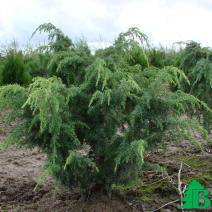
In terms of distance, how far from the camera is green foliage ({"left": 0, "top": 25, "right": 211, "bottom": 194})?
8.74ft

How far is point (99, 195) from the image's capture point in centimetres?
330

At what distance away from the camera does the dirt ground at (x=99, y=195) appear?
3.41m

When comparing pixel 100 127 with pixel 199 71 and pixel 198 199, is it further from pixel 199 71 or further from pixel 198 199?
pixel 199 71

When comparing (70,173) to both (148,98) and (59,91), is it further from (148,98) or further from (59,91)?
(148,98)

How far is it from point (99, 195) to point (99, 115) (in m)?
0.95

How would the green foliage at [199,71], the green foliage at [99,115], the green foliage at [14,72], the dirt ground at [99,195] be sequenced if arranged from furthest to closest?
the green foliage at [14,72]
the green foliage at [199,71]
the dirt ground at [99,195]
the green foliage at [99,115]

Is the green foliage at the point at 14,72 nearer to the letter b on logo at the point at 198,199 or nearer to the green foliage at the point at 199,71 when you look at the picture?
the green foliage at the point at 199,71

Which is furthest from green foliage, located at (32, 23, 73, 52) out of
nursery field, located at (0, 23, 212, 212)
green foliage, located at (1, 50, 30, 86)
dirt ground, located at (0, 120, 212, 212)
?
green foliage, located at (1, 50, 30, 86)

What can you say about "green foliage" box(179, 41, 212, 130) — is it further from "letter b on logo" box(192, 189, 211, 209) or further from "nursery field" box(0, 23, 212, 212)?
"letter b on logo" box(192, 189, 211, 209)

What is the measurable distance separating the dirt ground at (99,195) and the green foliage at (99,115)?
1.01ft

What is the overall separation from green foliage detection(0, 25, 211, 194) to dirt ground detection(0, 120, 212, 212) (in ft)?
1.01

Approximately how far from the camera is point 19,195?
3.88 meters

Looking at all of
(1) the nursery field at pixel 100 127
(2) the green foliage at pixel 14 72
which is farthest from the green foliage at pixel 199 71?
(2) the green foliage at pixel 14 72

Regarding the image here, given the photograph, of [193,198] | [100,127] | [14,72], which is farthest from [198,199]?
[14,72]
